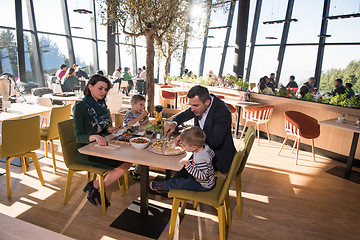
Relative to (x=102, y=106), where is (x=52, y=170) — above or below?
below

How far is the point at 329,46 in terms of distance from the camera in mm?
8469

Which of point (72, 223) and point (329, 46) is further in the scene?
point (329, 46)

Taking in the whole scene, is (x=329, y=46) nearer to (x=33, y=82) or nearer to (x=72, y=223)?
(x=72, y=223)

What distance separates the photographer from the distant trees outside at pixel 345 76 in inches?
323

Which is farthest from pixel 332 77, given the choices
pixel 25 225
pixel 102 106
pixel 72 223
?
pixel 25 225

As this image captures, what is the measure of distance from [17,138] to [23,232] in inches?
82.5

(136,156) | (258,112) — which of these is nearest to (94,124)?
(136,156)

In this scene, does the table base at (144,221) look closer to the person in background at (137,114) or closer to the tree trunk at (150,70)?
the person in background at (137,114)

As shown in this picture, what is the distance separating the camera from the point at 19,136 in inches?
112

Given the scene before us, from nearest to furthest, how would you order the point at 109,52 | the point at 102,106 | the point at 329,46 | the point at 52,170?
1. the point at 102,106
2. the point at 52,170
3. the point at 329,46
4. the point at 109,52

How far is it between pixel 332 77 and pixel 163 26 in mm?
7522

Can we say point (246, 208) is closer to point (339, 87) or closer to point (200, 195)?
point (200, 195)

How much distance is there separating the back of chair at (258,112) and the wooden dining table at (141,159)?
11.3 ft

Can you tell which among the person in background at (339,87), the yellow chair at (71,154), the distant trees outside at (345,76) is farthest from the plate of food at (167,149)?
the distant trees outside at (345,76)
